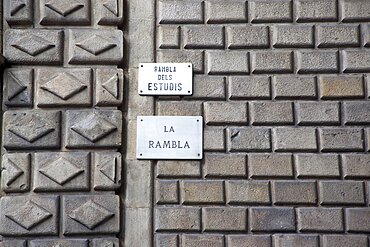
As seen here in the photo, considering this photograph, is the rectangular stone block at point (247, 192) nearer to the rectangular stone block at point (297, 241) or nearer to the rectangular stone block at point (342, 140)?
the rectangular stone block at point (297, 241)

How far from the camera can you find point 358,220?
6.31 ft

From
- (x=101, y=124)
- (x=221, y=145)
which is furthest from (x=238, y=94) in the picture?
(x=101, y=124)

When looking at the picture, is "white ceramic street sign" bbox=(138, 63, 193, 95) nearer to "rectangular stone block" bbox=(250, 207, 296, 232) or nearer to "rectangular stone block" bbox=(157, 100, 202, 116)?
"rectangular stone block" bbox=(157, 100, 202, 116)

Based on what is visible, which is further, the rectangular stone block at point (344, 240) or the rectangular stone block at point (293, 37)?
the rectangular stone block at point (293, 37)

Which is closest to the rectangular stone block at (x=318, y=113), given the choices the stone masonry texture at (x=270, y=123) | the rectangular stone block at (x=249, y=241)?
the stone masonry texture at (x=270, y=123)

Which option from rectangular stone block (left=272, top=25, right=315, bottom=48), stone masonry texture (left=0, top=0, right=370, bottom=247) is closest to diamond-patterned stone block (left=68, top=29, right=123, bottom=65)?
stone masonry texture (left=0, top=0, right=370, bottom=247)

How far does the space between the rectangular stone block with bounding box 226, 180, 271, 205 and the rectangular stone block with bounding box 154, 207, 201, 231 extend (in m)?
0.13

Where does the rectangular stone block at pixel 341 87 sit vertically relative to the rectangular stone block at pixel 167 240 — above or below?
above

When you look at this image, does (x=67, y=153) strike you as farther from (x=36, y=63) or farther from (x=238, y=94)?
(x=238, y=94)

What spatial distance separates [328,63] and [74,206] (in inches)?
41.7

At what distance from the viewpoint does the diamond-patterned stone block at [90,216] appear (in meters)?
1.91

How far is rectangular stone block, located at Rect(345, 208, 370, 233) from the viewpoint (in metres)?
1.92

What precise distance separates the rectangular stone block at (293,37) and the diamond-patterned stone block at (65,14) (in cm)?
71

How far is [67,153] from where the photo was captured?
1956 mm
